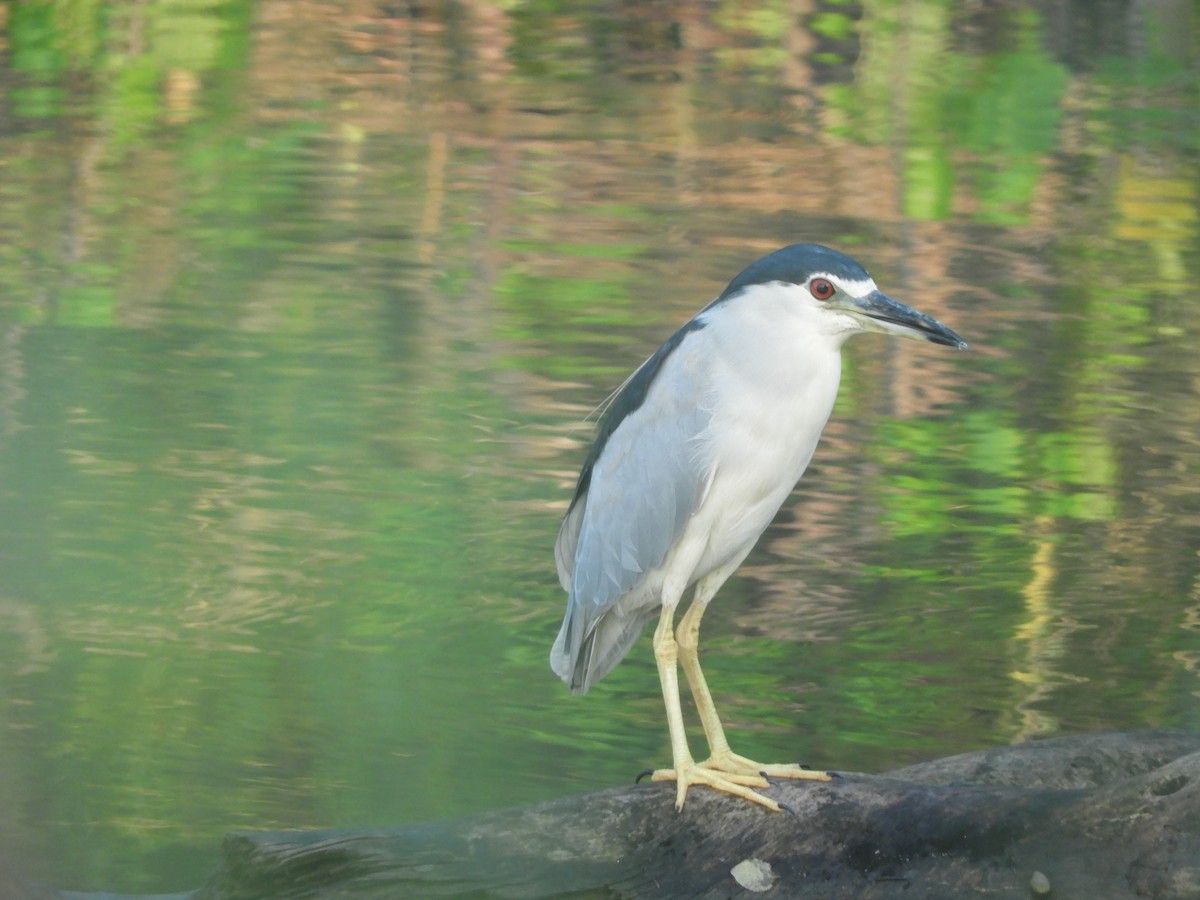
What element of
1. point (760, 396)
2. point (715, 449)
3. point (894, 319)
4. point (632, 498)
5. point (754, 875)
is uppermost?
point (894, 319)

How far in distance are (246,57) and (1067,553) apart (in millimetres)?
7811

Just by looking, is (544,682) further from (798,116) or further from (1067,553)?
(798,116)

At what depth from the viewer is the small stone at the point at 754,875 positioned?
3.03 metres

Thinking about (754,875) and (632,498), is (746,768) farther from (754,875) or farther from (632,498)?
(632,498)

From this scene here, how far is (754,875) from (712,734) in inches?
17.8

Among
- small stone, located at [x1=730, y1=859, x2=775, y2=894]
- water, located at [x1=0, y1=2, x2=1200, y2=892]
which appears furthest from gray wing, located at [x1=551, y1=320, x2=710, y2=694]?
water, located at [x1=0, y1=2, x2=1200, y2=892]

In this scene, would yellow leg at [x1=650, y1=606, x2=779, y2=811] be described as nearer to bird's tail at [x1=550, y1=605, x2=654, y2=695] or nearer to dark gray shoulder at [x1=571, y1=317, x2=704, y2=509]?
bird's tail at [x1=550, y1=605, x2=654, y2=695]

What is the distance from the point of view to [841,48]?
40.6ft

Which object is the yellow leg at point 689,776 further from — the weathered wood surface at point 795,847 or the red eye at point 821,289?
the red eye at point 821,289

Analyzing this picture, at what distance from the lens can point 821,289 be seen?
130 inches

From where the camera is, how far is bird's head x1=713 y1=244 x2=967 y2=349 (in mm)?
3277


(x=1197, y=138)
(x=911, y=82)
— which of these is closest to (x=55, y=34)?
(x=911, y=82)

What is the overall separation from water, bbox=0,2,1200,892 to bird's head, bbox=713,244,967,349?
161cm

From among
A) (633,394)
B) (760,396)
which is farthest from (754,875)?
(633,394)
